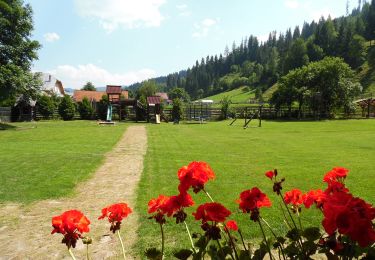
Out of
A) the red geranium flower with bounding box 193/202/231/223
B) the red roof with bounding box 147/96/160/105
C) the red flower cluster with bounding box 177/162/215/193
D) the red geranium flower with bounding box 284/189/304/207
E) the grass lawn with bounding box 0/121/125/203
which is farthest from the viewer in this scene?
the red roof with bounding box 147/96/160/105

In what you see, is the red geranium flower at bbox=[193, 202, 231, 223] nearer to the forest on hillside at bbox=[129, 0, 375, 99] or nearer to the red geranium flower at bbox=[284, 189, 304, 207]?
the red geranium flower at bbox=[284, 189, 304, 207]

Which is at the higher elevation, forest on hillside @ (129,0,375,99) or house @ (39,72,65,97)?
forest on hillside @ (129,0,375,99)

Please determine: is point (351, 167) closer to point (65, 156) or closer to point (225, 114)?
point (65, 156)

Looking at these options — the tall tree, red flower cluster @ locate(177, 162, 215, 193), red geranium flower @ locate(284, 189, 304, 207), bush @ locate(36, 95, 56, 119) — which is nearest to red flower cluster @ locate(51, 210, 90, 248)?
red flower cluster @ locate(177, 162, 215, 193)

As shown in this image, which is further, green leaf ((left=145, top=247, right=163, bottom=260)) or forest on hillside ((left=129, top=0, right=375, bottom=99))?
forest on hillside ((left=129, top=0, right=375, bottom=99))

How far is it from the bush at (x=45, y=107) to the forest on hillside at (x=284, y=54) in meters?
57.7

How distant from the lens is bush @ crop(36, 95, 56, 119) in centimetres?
4531

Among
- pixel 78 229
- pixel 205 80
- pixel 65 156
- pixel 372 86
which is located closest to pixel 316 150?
pixel 65 156

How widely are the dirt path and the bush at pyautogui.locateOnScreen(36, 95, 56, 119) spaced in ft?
126

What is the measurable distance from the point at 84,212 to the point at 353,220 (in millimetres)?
6125

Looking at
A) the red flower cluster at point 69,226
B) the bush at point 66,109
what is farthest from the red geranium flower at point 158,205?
the bush at point 66,109

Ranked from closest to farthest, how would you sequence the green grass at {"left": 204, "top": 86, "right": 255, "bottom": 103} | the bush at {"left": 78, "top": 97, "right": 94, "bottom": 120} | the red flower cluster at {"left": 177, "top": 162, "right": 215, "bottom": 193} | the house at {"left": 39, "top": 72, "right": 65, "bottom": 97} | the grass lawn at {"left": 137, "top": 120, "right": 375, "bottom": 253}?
the red flower cluster at {"left": 177, "top": 162, "right": 215, "bottom": 193} < the grass lawn at {"left": 137, "top": 120, "right": 375, "bottom": 253} < the bush at {"left": 78, "top": 97, "right": 94, "bottom": 120} < the house at {"left": 39, "top": 72, "right": 65, "bottom": 97} < the green grass at {"left": 204, "top": 86, "right": 255, "bottom": 103}

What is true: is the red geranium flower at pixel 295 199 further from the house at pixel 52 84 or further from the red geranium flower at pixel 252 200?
the house at pixel 52 84

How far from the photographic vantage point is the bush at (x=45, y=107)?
149 feet
